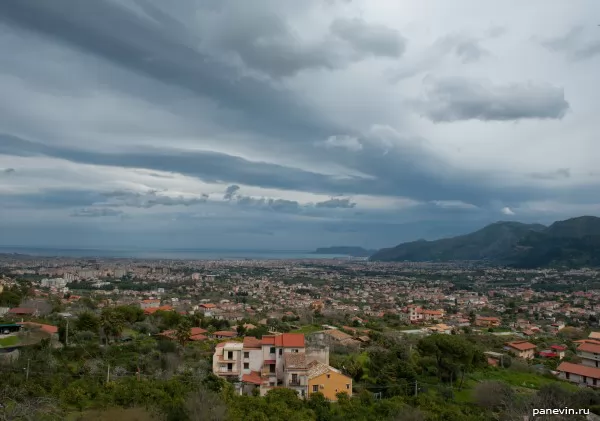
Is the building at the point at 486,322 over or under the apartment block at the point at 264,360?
under

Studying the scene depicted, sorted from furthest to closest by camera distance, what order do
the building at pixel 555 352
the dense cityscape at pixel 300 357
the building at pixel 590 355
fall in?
the building at pixel 555 352 → the building at pixel 590 355 → the dense cityscape at pixel 300 357

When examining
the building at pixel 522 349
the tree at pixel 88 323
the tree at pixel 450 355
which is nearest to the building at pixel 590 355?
the building at pixel 522 349

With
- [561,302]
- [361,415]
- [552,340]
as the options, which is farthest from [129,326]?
[561,302]

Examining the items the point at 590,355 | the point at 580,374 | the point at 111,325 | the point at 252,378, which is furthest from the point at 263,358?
the point at 590,355

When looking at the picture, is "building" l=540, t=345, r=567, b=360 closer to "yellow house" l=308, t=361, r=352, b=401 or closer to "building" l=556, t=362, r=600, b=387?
"building" l=556, t=362, r=600, b=387

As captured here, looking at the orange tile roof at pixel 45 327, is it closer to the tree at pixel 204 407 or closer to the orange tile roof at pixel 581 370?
the tree at pixel 204 407

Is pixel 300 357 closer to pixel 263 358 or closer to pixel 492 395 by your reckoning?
pixel 263 358
